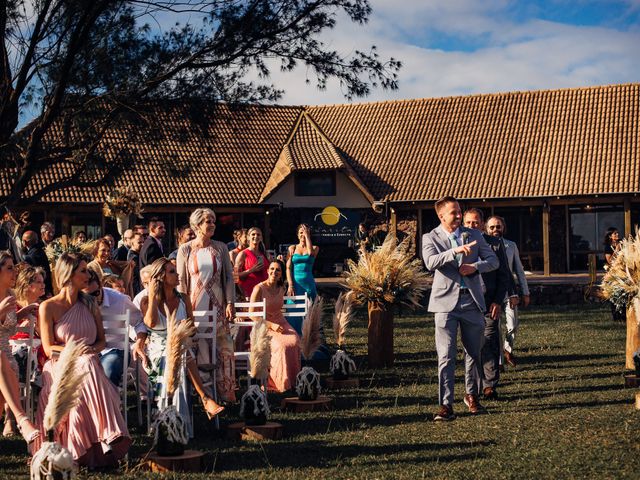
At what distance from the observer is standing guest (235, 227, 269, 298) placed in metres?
13.3

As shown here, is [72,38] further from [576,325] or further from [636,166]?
[636,166]

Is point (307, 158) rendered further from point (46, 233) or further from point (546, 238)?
point (46, 233)

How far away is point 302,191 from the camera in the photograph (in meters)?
38.8

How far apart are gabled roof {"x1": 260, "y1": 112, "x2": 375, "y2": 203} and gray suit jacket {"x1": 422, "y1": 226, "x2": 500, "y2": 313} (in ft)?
93.5

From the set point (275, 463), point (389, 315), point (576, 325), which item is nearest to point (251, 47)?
point (389, 315)

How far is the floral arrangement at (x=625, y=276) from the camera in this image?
393 inches

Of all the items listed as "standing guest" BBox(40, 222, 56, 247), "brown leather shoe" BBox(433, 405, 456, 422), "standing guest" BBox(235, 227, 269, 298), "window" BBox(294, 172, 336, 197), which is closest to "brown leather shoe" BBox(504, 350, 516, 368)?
"standing guest" BBox(235, 227, 269, 298)

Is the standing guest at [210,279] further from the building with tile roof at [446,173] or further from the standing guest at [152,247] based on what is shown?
the building with tile roof at [446,173]

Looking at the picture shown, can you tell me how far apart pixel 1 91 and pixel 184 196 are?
76.5 ft

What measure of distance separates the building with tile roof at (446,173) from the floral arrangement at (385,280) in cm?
2308

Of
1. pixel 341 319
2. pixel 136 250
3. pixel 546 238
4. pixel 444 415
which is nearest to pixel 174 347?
pixel 444 415

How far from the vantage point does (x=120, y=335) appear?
8.98 meters

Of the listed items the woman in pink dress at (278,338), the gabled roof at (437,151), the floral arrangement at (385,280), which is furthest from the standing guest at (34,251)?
the gabled roof at (437,151)

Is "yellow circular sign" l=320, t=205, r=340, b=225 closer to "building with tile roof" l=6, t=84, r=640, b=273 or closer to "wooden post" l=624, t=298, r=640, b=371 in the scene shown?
"building with tile roof" l=6, t=84, r=640, b=273
